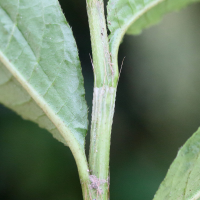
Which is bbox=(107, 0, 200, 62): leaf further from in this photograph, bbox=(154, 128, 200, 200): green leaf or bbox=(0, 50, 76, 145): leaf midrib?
bbox=(154, 128, 200, 200): green leaf

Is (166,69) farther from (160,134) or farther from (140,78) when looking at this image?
(160,134)

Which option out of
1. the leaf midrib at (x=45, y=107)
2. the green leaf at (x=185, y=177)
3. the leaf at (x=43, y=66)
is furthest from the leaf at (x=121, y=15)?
the green leaf at (x=185, y=177)

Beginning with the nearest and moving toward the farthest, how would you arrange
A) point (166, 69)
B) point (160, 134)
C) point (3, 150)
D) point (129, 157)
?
point (3, 150)
point (129, 157)
point (160, 134)
point (166, 69)

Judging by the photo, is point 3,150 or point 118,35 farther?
point 3,150

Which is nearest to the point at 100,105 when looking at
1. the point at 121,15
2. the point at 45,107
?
the point at 45,107

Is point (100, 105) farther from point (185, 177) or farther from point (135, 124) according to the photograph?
point (135, 124)

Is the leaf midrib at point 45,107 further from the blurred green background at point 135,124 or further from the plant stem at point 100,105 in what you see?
the blurred green background at point 135,124

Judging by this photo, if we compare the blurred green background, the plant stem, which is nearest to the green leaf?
the plant stem

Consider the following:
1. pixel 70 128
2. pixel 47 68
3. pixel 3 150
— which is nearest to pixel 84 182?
pixel 70 128
